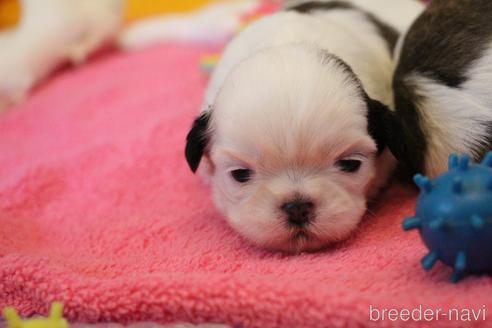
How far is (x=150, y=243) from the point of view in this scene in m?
2.09

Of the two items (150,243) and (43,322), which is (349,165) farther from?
(43,322)

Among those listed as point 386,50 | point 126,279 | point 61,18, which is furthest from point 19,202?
point 61,18

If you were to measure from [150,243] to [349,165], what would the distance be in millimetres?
744

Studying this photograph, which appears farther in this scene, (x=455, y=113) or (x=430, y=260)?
(x=455, y=113)

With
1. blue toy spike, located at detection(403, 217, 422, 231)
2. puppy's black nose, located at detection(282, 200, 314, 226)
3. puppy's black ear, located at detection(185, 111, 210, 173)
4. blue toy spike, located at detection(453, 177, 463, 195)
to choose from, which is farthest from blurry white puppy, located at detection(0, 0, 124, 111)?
blue toy spike, located at detection(453, 177, 463, 195)

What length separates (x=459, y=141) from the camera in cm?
195

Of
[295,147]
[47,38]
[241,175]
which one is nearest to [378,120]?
[295,147]

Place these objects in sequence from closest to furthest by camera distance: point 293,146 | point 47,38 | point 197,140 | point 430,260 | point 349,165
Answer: point 430,260
point 293,146
point 349,165
point 197,140
point 47,38

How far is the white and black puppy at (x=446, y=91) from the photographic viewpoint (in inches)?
75.5

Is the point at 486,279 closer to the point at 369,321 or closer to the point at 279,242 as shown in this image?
the point at 369,321

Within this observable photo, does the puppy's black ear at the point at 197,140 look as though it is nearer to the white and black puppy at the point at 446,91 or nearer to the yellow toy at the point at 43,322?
the white and black puppy at the point at 446,91

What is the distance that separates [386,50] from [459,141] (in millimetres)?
809

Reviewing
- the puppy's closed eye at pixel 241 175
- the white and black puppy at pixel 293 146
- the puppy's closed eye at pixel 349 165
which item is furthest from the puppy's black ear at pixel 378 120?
the puppy's closed eye at pixel 241 175

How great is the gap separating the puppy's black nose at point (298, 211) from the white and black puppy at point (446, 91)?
0.41 meters
